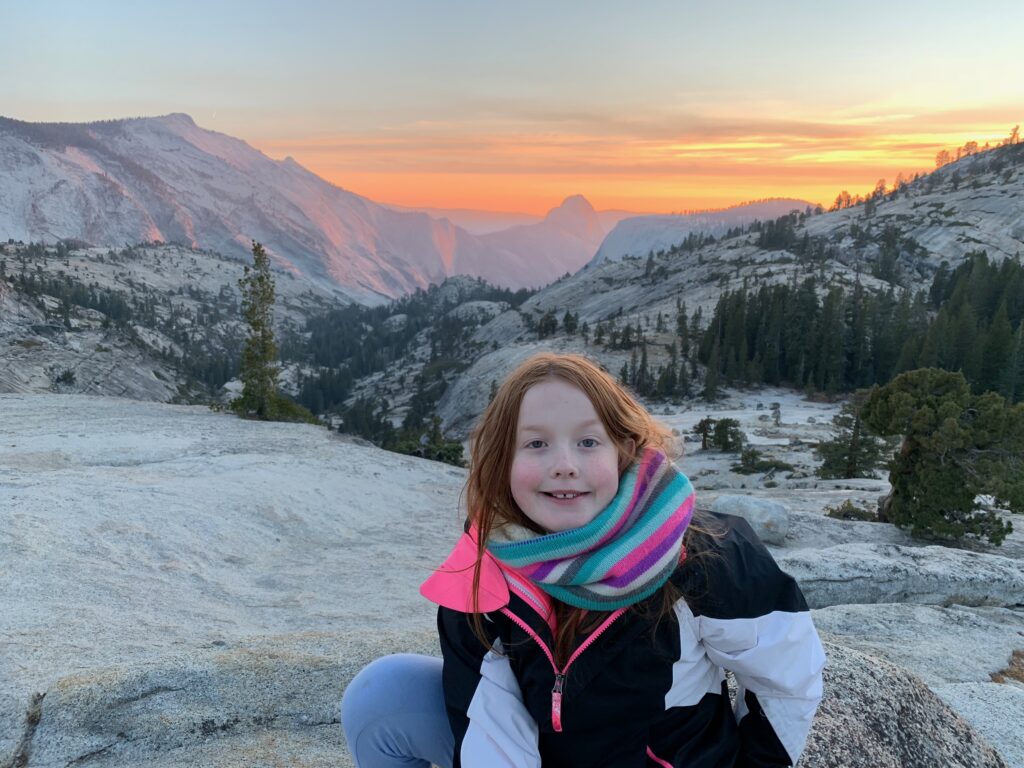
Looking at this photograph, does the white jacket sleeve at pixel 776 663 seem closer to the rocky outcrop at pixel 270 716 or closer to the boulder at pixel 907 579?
the rocky outcrop at pixel 270 716

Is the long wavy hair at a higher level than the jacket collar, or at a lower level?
higher

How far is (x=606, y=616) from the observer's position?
8.33 ft

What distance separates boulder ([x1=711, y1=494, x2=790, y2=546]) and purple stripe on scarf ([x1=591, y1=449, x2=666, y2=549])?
46.0 feet

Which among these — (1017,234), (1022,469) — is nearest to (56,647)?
(1022,469)

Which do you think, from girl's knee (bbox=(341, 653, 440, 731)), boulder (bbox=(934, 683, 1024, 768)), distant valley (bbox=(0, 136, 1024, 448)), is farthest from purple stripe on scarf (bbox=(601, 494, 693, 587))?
distant valley (bbox=(0, 136, 1024, 448))

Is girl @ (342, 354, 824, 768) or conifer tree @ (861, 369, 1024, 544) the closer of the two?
girl @ (342, 354, 824, 768)

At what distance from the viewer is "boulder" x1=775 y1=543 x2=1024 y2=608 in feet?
32.3

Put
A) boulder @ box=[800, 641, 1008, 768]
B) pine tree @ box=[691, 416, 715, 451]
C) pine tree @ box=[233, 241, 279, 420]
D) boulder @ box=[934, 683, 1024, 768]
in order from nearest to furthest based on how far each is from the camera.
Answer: boulder @ box=[800, 641, 1008, 768] < boulder @ box=[934, 683, 1024, 768] < pine tree @ box=[233, 241, 279, 420] < pine tree @ box=[691, 416, 715, 451]

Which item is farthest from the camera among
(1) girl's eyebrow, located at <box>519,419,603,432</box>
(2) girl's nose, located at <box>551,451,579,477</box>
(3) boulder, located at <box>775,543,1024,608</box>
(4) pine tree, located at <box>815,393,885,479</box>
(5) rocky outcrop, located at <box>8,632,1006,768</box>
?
(4) pine tree, located at <box>815,393,885,479</box>

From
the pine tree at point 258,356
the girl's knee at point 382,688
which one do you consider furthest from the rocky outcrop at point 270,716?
Answer: the pine tree at point 258,356

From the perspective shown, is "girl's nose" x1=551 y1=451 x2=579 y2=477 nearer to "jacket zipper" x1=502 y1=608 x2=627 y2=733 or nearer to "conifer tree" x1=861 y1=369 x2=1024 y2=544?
"jacket zipper" x1=502 y1=608 x2=627 y2=733

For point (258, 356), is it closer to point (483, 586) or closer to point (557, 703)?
point (483, 586)

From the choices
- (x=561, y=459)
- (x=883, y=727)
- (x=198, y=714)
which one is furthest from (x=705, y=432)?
(x=561, y=459)

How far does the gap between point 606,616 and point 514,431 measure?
87cm
